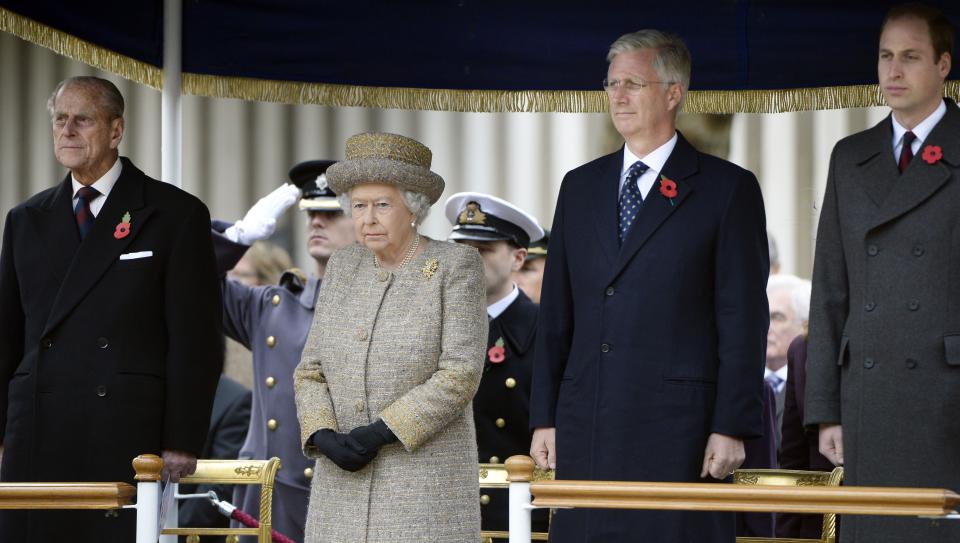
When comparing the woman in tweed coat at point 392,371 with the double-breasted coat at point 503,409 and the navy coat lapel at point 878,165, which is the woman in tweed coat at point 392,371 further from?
the double-breasted coat at point 503,409

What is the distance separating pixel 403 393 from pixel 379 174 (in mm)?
681

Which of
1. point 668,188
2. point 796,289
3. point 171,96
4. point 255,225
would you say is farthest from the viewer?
point 796,289

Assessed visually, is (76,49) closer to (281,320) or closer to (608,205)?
(281,320)

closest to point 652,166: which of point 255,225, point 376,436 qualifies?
point 376,436

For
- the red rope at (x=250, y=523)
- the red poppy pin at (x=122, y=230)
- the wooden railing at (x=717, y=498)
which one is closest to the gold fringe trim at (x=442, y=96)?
the red poppy pin at (x=122, y=230)

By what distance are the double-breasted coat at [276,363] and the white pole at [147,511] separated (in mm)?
2120

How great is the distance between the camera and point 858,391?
4.45 m

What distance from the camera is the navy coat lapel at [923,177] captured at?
4.45m

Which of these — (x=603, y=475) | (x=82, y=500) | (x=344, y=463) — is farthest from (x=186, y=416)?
(x=603, y=475)

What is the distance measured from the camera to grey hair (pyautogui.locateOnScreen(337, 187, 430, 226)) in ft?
16.4

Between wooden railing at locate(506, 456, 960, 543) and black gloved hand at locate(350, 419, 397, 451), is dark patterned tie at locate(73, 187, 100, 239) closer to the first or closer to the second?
black gloved hand at locate(350, 419, 397, 451)

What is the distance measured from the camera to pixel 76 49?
19.3ft

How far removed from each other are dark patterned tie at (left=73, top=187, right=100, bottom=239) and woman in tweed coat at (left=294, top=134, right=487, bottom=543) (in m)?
0.81

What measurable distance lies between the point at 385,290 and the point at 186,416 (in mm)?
740
